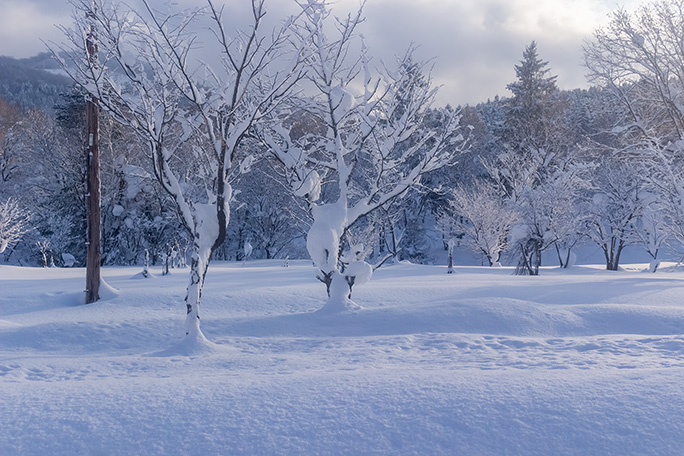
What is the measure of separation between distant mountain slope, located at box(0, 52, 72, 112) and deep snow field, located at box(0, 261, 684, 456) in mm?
53609

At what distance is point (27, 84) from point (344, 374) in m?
76.4

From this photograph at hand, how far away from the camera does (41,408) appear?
3857 mm

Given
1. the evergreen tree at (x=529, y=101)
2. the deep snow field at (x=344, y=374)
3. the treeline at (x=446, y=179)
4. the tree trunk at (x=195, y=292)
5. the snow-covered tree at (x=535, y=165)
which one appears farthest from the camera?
the evergreen tree at (x=529, y=101)

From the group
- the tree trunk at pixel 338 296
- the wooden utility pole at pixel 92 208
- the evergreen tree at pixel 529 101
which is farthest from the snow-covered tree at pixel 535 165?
the wooden utility pole at pixel 92 208

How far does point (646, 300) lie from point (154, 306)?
36.2 ft

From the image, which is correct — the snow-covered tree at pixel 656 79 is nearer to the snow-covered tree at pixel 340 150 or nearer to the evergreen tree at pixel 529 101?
the snow-covered tree at pixel 340 150

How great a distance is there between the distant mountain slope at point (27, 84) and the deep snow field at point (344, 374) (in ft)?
176

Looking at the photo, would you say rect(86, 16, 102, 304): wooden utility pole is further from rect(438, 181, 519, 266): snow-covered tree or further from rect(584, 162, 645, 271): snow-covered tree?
rect(584, 162, 645, 271): snow-covered tree

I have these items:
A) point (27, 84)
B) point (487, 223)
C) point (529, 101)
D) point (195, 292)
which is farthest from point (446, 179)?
point (27, 84)

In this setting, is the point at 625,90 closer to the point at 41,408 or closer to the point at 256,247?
the point at 41,408

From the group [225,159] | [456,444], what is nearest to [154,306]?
[225,159]

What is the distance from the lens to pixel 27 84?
66.1 m

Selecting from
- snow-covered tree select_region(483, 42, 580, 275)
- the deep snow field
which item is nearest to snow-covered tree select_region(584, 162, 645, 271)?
snow-covered tree select_region(483, 42, 580, 275)

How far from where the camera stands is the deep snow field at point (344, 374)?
3.37 meters
